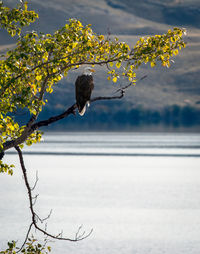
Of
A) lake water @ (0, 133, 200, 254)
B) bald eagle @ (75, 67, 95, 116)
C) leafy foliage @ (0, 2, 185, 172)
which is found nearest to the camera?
leafy foliage @ (0, 2, 185, 172)

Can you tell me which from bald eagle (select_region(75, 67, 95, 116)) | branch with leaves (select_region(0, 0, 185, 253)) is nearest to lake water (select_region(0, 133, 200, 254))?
bald eagle (select_region(75, 67, 95, 116))

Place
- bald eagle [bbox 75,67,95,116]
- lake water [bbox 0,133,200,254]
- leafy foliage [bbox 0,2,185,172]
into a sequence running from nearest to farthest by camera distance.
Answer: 1. leafy foliage [bbox 0,2,185,172]
2. bald eagle [bbox 75,67,95,116]
3. lake water [bbox 0,133,200,254]

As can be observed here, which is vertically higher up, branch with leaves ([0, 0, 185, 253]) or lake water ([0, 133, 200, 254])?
branch with leaves ([0, 0, 185, 253])

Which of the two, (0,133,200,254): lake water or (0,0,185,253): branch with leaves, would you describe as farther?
(0,133,200,254): lake water

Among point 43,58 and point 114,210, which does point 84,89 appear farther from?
point 114,210

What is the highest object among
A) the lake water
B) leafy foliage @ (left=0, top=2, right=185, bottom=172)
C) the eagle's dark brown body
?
leafy foliage @ (left=0, top=2, right=185, bottom=172)

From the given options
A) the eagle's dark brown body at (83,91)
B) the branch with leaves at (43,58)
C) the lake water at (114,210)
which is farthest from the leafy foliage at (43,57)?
the lake water at (114,210)

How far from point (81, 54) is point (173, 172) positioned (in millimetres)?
51550

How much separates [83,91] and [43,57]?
5.69 feet

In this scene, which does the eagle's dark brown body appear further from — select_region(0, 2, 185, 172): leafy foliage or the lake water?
the lake water

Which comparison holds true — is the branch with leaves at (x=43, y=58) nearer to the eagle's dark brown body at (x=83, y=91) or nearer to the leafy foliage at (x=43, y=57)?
the leafy foliage at (x=43, y=57)

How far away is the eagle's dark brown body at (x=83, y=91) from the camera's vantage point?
12.1m

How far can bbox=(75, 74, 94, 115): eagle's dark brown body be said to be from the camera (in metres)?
12.1

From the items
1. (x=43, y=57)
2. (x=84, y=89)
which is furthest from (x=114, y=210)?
(x=43, y=57)
